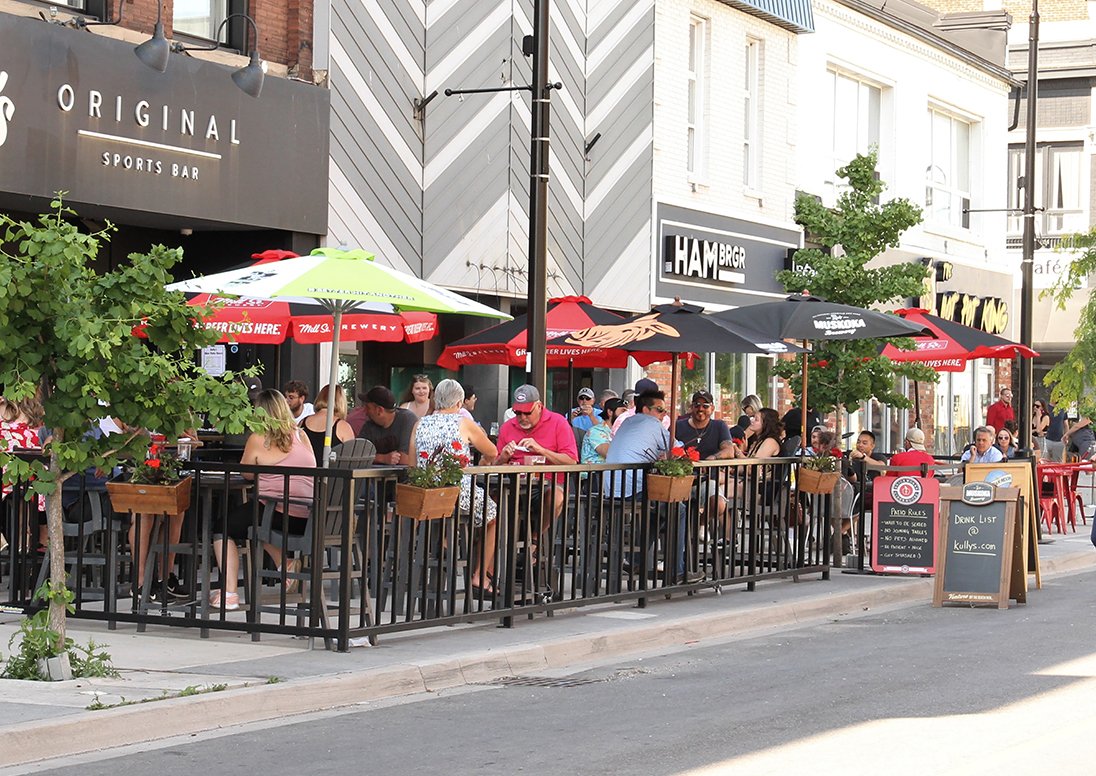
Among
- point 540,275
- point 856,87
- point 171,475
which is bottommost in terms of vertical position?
point 171,475

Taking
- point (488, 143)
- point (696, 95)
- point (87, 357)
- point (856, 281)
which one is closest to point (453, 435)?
point (87, 357)

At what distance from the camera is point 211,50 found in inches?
671

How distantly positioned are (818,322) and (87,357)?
8683 millimetres

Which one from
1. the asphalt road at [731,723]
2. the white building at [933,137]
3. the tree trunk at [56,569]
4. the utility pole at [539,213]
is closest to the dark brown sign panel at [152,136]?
the utility pole at [539,213]

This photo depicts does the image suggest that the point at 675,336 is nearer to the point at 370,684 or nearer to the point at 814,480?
the point at 814,480

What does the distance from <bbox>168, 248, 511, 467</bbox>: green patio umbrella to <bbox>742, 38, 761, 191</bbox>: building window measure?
15303mm

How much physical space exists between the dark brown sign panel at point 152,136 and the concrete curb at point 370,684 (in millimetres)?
7001

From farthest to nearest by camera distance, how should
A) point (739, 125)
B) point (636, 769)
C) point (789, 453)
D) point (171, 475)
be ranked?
point (739, 125)
point (789, 453)
point (171, 475)
point (636, 769)

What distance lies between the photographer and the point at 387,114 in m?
19.8

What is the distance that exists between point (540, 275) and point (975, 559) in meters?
4.57

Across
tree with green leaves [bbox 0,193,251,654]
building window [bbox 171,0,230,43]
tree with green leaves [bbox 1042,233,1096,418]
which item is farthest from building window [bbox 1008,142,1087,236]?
tree with green leaves [bbox 0,193,251,654]

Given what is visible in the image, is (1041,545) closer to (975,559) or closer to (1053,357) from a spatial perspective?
(975,559)

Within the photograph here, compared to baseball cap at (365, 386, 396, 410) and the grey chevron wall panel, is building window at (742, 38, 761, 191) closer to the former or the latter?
the grey chevron wall panel

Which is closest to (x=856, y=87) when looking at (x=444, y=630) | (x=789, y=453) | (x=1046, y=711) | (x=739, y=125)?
(x=739, y=125)
